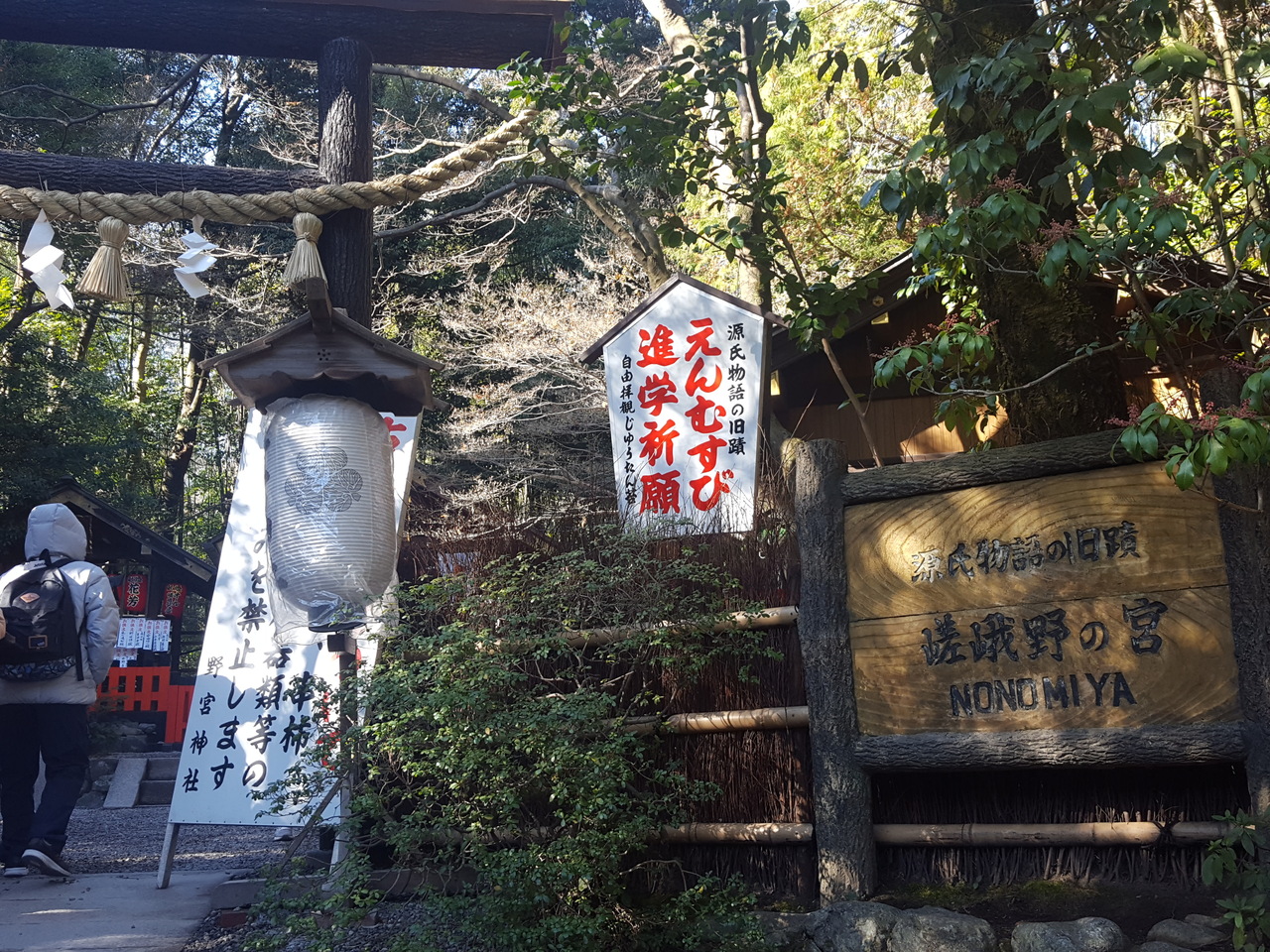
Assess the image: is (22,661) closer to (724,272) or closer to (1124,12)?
(1124,12)

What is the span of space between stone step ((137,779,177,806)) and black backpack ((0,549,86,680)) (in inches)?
279

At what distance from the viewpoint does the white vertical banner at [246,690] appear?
18.7ft

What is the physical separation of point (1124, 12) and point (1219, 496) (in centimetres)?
197

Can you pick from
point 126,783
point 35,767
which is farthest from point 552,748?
point 126,783

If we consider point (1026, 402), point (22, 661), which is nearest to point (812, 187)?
point (1026, 402)

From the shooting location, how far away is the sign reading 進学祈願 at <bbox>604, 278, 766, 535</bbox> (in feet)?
22.4

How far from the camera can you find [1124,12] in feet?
13.6

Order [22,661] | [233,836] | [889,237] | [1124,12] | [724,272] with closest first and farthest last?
1. [1124,12]
2. [22,661]
3. [233,836]
4. [889,237]
5. [724,272]

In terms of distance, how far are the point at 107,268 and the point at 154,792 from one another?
8.92 meters

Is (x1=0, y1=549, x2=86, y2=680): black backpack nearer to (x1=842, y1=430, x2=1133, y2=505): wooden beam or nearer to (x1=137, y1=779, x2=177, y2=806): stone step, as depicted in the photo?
(x1=842, y1=430, x2=1133, y2=505): wooden beam

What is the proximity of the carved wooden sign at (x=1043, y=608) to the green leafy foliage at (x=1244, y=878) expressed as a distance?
41cm

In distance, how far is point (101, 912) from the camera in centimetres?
529

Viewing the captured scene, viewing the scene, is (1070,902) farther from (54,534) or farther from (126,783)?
(126,783)

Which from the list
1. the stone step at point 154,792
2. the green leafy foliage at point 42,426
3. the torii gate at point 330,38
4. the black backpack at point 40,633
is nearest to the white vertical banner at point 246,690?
the black backpack at point 40,633
